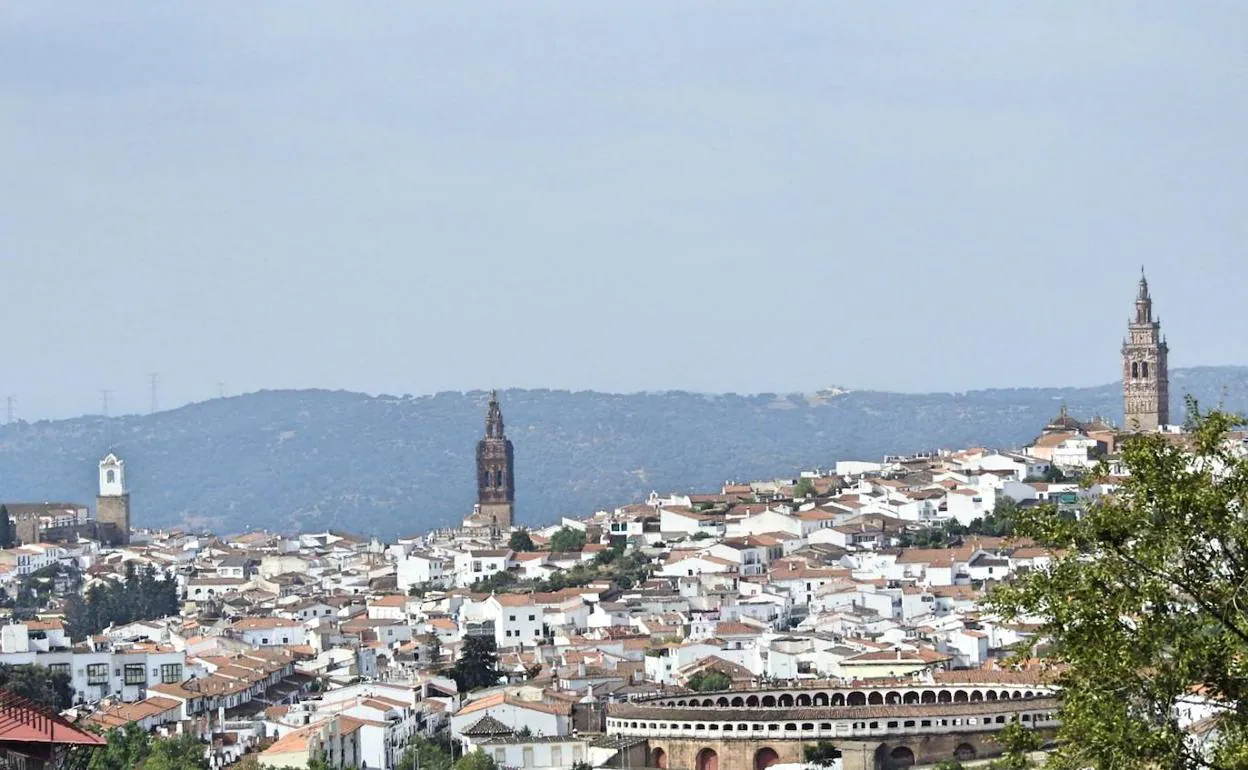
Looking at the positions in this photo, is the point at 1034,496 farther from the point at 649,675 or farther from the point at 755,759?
the point at 755,759

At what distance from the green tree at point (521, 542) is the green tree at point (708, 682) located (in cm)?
3563

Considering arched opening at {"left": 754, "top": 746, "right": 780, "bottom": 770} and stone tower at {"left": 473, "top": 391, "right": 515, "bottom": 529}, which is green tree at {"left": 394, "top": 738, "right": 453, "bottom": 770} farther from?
stone tower at {"left": 473, "top": 391, "right": 515, "bottom": 529}

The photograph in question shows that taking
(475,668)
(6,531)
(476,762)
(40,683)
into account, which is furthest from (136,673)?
(6,531)

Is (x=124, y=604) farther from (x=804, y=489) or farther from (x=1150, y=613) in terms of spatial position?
(x=1150, y=613)

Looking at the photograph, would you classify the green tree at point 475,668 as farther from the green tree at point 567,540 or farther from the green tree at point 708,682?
the green tree at point 567,540

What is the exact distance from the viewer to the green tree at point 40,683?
6925cm

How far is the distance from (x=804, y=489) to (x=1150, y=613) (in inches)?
3437

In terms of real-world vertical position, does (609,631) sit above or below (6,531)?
below

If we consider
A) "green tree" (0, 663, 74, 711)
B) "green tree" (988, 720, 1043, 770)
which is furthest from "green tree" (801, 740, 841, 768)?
"green tree" (988, 720, 1043, 770)

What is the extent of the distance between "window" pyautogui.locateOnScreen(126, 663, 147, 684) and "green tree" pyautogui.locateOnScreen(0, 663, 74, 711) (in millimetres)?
1682

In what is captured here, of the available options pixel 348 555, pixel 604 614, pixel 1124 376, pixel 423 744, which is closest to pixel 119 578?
pixel 348 555

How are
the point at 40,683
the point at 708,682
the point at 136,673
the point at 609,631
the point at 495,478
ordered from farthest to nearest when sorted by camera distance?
1. the point at 495,478
2. the point at 609,631
3. the point at 136,673
4. the point at 40,683
5. the point at 708,682

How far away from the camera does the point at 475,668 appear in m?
73.4

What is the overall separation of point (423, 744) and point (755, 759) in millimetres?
6756
